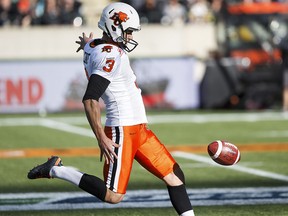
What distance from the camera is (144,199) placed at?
9.10 meters

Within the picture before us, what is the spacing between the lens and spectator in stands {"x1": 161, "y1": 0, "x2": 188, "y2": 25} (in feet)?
78.1

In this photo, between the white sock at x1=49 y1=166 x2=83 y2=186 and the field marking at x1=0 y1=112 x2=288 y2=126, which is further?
the field marking at x1=0 y1=112 x2=288 y2=126

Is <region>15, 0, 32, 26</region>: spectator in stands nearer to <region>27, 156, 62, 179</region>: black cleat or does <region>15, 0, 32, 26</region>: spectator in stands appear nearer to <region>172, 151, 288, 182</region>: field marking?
<region>172, 151, 288, 182</region>: field marking

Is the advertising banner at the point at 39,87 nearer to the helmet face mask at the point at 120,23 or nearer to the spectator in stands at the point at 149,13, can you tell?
the spectator in stands at the point at 149,13

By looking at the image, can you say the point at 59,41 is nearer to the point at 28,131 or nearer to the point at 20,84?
the point at 20,84

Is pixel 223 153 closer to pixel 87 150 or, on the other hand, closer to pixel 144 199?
pixel 144 199

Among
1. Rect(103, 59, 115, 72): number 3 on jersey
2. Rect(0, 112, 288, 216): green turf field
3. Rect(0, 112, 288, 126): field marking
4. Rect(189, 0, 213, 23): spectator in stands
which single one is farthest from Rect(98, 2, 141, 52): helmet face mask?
Rect(189, 0, 213, 23): spectator in stands

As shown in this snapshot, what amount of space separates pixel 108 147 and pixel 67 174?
54 cm

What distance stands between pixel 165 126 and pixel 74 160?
17.2ft

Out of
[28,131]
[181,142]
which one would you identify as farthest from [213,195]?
[28,131]

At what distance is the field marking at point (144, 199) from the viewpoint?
8703mm

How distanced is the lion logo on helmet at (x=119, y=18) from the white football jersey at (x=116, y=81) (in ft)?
0.61

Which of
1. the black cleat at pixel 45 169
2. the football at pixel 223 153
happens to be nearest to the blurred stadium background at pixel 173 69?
the black cleat at pixel 45 169

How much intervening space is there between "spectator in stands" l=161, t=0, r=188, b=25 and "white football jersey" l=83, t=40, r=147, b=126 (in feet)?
55.0
